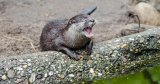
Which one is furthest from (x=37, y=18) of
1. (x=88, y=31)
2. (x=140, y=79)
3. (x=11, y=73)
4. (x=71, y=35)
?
(x=140, y=79)

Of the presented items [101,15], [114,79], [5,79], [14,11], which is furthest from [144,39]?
[14,11]

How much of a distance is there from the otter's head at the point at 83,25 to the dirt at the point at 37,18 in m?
0.98

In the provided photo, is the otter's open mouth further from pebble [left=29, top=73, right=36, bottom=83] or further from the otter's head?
pebble [left=29, top=73, right=36, bottom=83]

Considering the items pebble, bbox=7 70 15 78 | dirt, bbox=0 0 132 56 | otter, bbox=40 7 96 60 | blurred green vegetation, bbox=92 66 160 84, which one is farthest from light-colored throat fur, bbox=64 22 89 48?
dirt, bbox=0 0 132 56

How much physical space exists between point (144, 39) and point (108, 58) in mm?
409

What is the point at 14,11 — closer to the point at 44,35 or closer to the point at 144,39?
the point at 44,35

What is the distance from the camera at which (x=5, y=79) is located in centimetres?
433

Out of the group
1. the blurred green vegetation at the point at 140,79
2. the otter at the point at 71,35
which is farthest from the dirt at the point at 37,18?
the blurred green vegetation at the point at 140,79

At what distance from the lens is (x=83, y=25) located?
4480 mm

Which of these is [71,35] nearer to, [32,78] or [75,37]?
[75,37]

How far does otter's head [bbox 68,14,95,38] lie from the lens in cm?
442

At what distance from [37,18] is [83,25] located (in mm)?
2039

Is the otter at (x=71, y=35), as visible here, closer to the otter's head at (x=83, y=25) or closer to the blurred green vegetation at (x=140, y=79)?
the otter's head at (x=83, y=25)

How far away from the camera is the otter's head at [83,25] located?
4422 mm
